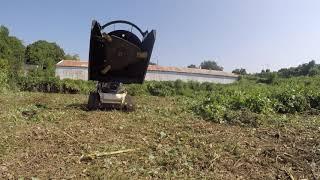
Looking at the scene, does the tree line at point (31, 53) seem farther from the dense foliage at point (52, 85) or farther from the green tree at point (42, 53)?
the dense foliage at point (52, 85)

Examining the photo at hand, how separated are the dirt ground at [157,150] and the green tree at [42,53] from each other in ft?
180

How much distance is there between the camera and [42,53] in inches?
2621

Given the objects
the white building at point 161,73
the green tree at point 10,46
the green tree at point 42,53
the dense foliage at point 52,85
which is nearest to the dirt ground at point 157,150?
the dense foliage at point 52,85

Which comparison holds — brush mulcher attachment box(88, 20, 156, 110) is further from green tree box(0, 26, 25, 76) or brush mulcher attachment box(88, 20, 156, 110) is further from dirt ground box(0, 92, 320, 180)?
green tree box(0, 26, 25, 76)

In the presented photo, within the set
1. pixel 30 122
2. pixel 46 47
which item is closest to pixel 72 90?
pixel 30 122

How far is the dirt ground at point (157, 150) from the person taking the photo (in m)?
4.31

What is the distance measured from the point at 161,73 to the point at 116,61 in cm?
4817

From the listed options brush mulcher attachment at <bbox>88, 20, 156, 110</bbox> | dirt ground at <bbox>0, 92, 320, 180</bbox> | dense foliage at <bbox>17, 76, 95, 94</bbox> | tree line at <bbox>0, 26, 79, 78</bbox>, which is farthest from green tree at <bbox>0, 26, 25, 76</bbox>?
dirt ground at <bbox>0, 92, 320, 180</bbox>

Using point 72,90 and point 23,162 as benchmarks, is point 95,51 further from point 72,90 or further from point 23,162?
point 72,90

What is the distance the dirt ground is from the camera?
4312mm

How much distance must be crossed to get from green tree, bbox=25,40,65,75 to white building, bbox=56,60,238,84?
5.50 metres

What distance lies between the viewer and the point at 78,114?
8.42 m

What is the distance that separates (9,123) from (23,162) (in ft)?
9.04

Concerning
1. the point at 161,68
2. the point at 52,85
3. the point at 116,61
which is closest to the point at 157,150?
the point at 116,61
